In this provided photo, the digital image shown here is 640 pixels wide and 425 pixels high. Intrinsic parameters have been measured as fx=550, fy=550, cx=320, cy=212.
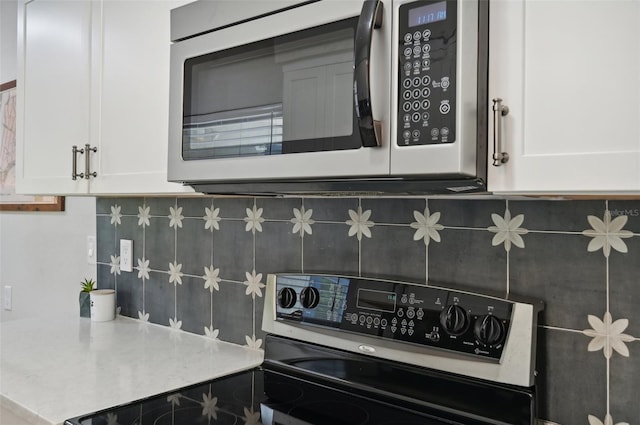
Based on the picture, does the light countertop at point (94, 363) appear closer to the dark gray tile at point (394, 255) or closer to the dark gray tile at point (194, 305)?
the dark gray tile at point (194, 305)

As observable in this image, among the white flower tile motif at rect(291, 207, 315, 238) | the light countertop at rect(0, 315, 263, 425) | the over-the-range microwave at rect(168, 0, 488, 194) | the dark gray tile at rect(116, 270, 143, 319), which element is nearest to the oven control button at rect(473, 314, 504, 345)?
the over-the-range microwave at rect(168, 0, 488, 194)

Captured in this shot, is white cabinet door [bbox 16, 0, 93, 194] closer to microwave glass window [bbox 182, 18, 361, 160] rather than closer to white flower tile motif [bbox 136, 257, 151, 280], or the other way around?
white flower tile motif [bbox 136, 257, 151, 280]

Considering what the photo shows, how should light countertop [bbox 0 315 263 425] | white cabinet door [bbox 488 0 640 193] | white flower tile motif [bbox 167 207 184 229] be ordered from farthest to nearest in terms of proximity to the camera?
white flower tile motif [bbox 167 207 184 229]
light countertop [bbox 0 315 263 425]
white cabinet door [bbox 488 0 640 193]

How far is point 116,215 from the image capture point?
205cm

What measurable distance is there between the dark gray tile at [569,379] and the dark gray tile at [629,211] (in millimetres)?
229

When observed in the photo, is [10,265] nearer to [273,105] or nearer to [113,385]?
[113,385]

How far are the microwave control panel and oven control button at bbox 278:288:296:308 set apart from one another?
650 mm

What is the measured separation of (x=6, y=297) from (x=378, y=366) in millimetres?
2256

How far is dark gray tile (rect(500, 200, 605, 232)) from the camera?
41.2 inches

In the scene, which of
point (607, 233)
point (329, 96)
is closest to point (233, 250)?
point (329, 96)

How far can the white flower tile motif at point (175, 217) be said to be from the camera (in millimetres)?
1815

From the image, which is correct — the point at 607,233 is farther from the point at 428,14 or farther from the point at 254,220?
the point at 254,220

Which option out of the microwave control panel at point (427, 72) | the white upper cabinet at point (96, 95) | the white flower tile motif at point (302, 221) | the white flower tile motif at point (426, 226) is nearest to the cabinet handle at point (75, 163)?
the white upper cabinet at point (96, 95)

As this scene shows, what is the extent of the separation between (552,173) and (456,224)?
0.42 metres
